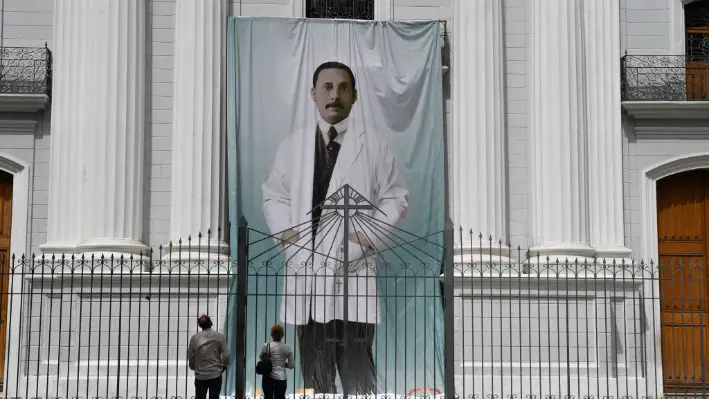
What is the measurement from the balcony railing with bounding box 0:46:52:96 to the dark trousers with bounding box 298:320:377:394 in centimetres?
608

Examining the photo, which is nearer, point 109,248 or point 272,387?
point 272,387

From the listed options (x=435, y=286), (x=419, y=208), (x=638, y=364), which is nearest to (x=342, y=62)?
(x=419, y=208)

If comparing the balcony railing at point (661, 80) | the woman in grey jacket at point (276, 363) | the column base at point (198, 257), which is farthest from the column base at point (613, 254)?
the woman in grey jacket at point (276, 363)

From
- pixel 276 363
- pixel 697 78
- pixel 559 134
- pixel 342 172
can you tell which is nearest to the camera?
pixel 276 363

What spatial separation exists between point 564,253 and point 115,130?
298 inches

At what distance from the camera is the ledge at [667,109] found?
19844 mm

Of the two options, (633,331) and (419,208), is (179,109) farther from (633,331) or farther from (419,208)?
(633,331)

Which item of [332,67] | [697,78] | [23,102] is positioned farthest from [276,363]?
[697,78]

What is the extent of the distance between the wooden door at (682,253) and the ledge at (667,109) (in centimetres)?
107

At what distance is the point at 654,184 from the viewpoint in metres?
20.0

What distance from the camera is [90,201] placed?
18.6m

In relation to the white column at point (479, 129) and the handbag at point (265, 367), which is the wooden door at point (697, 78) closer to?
the white column at point (479, 129)

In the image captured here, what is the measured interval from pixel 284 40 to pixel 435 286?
4803 millimetres

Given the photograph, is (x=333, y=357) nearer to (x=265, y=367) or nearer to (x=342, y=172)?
(x=342, y=172)
